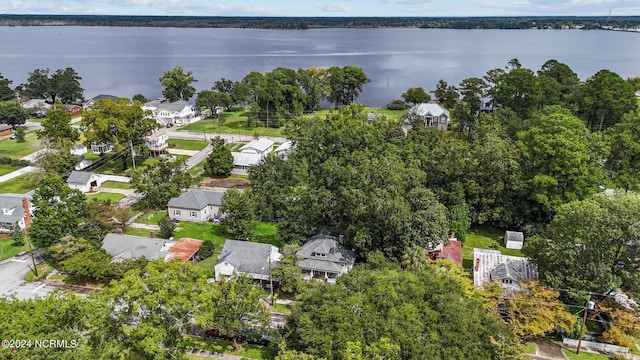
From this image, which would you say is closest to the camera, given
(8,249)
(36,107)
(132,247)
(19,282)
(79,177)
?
(19,282)

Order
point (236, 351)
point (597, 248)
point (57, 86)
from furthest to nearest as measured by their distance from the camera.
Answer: point (57, 86) < point (597, 248) < point (236, 351)

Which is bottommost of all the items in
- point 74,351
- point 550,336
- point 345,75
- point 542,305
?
point 550,336

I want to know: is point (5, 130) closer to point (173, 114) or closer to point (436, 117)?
point (173, 114)

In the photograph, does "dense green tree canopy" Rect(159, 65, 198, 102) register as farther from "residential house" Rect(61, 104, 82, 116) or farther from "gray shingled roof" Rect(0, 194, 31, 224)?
"gray shingled roof" Rect(0, 194, 31, 224)

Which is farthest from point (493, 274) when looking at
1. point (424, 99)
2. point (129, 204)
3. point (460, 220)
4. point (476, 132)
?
point (424, 99)

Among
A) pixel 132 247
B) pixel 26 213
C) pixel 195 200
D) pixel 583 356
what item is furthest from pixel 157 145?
pixel 583 356

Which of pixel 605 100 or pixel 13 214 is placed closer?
pixel 13 214

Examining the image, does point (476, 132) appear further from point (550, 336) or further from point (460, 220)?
point (550, 336)
